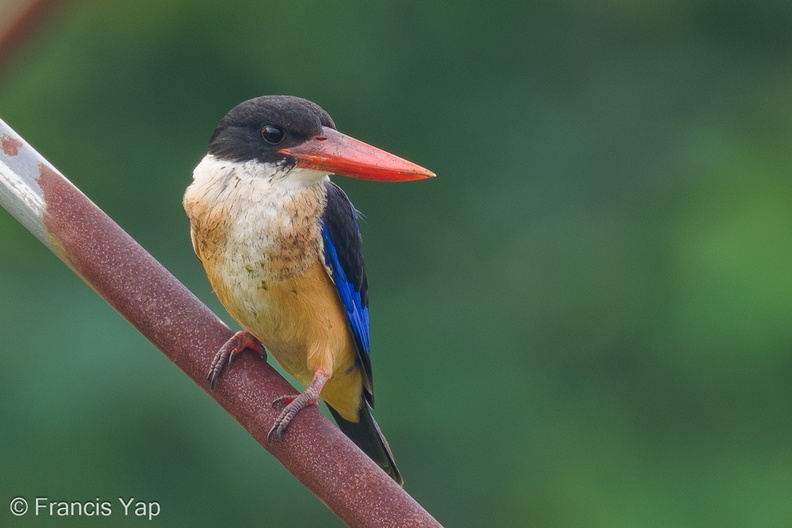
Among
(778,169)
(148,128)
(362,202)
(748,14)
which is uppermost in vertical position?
(748,14)

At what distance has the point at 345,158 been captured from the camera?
2100 millimetres

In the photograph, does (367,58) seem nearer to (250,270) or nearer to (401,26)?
(401,26)

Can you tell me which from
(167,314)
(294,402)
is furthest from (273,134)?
(167,314)

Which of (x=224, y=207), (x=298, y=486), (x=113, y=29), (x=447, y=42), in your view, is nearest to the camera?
(x=224, y=207)

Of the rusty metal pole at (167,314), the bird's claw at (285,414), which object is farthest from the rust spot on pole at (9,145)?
the bird's claw at (285,414)

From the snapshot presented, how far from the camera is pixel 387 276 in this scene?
515 cm

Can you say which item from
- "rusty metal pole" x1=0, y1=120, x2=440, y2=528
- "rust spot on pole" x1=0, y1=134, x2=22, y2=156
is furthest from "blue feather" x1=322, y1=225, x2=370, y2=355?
"rust spot on pole" x1=0, y1=134, x2=22, y2=156

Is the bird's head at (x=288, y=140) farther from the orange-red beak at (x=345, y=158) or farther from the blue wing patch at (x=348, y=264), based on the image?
the blue wing patch at (x=348, y=264)

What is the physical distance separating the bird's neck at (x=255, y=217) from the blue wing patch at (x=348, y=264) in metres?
0.08

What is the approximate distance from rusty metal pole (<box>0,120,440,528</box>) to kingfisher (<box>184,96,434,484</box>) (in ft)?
1.54

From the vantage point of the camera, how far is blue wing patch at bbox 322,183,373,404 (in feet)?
7.64

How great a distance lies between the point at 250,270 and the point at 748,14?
4335 mm

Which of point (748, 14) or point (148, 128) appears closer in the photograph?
point (148, 128)

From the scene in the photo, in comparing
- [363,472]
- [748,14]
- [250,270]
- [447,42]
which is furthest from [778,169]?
[363,472]
